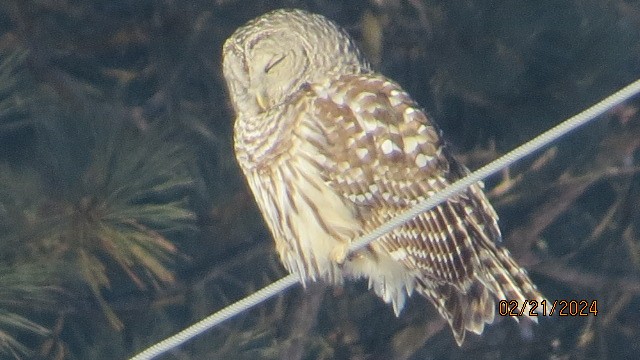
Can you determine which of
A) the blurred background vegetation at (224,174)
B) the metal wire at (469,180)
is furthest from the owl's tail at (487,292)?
the blurred background vegetation at (224,174)

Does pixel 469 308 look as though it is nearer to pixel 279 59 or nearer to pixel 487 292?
pixel 487 292

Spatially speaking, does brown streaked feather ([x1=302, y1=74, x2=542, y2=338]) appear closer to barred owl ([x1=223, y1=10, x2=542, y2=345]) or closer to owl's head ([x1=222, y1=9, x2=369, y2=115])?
barred owl ([x1=223, y1=10, x2=542, y2=345])

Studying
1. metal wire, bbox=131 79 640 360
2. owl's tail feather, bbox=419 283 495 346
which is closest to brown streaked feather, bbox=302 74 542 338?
owl's tail feather, bbox=419 283 495 346

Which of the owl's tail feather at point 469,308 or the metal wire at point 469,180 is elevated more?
the metal wire at point 469,180

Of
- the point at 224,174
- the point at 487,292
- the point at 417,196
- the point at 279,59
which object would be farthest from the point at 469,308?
the point at 224,174

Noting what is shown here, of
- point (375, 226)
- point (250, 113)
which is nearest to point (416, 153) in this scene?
point (375, 226)

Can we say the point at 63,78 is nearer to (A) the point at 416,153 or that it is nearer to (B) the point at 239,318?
(B) the point at 239,318

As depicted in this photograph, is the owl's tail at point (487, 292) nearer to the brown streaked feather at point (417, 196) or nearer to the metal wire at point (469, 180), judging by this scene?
the brown streaked feather at point (417, 196)
